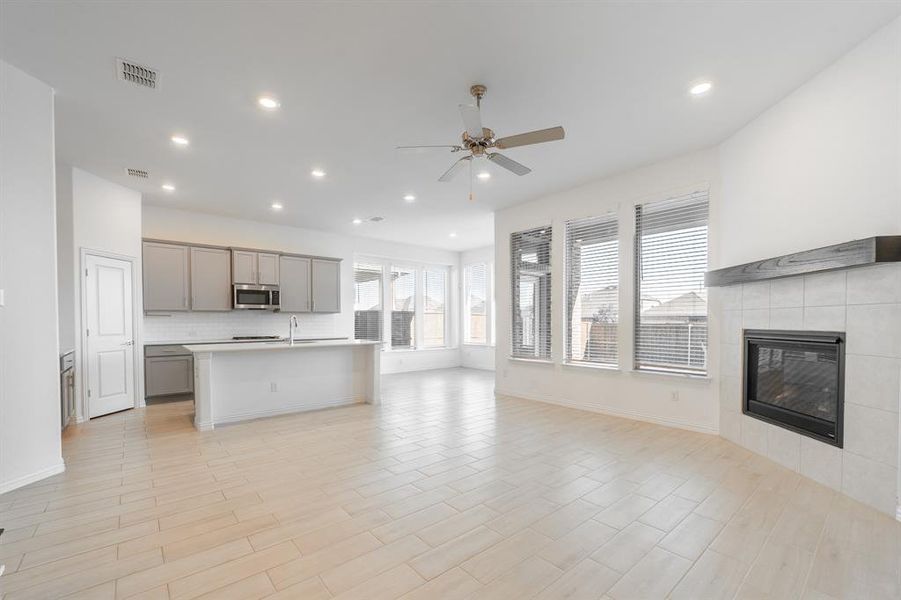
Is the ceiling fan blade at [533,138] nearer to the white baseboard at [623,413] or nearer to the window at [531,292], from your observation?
the window at [531,292]

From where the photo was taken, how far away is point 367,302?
941 centimetres

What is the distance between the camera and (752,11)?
8.13 ft

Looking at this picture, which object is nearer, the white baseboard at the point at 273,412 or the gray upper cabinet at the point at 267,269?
the white baseboard at the point at 273,412

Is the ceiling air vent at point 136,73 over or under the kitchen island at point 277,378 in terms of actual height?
over

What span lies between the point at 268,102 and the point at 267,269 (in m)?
4.44

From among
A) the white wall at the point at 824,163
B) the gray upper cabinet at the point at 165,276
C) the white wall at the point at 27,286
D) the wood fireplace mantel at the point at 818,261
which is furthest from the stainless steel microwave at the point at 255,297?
the white wall at the point at 824,163

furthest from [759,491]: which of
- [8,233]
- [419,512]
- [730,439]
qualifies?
[8,233]

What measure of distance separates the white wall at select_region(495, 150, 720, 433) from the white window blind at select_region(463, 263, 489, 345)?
132 inches

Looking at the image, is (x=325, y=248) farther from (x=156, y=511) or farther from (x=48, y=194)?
(x=156, y=511)

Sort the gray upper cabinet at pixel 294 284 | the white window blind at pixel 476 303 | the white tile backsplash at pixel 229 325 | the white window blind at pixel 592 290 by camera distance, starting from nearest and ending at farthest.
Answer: the white window blind at pixel 592 290, the white tile backsplash at pixel 229 325, the gray upper cabinet at pixel 294 284, the white window blind at pixel 476 303

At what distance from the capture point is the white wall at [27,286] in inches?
119

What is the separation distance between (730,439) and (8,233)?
21.4 feet

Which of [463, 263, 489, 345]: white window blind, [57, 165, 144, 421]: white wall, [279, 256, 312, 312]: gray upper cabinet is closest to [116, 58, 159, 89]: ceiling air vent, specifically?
[57, 165, 144, 421]: white wall

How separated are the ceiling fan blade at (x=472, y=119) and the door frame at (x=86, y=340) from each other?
17.0 ft
